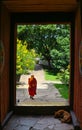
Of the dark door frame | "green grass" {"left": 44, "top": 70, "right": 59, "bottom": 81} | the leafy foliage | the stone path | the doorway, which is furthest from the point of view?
"green grass" {"left": 44, "top": 70, "right": 59, "bottom": 81}

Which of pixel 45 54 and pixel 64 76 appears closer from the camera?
pixel 64 76

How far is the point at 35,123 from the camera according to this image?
6.39 metres

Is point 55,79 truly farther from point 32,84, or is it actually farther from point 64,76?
point 32,84

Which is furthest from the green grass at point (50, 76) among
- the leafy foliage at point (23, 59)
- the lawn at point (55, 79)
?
the leafy foliage at point (23, 59)

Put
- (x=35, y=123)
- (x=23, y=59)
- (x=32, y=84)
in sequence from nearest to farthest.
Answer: (x=35, y=123) → (x=32, y=84) → (x=23, y=59)

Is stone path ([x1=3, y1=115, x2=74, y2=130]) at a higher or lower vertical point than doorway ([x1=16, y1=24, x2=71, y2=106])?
lower

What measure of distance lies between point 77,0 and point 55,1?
48 centimetres

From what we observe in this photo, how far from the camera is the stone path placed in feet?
19.5

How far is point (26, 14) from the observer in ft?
24.4

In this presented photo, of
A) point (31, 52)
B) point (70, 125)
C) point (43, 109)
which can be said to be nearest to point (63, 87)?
point (31, 52)

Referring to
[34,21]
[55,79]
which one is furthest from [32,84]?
[55,79]

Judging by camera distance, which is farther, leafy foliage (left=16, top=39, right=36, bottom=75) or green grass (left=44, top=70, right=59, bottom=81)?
green grass (left=44, top=70, right=59, bottom=81)

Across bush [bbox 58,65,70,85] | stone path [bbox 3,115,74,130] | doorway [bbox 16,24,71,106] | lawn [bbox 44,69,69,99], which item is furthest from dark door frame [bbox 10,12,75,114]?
bush [bbox 58,65,70,85]

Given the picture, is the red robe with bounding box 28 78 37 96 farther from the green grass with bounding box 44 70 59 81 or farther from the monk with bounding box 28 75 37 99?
the green grass with bounding box 44 70 59 81
